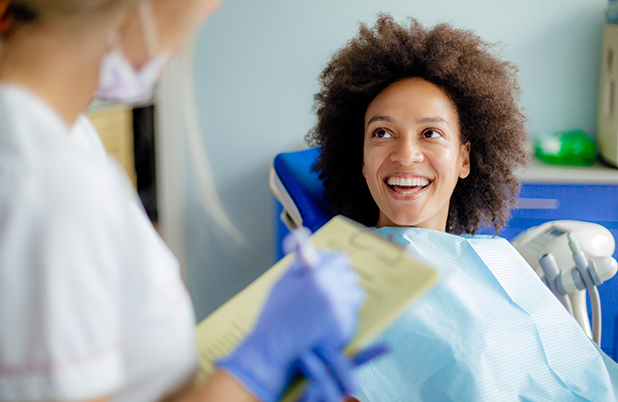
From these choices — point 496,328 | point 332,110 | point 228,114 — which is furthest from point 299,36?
point 496,328

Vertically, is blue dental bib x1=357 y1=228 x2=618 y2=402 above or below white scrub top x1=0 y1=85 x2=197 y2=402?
below

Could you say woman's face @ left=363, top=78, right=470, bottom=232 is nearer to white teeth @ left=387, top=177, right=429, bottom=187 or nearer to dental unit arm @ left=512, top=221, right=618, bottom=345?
white teeth @ left=387, top=177, right=429, bottom=187

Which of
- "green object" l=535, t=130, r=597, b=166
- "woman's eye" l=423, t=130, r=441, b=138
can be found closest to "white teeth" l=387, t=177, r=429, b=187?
"woman's eye" l=423, t=130, r=441, b=138

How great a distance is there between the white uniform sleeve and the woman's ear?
42.2 inches

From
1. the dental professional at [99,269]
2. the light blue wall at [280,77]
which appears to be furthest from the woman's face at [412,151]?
the light blue wall at [280,77]

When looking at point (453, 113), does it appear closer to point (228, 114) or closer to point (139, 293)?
point (139, 293)

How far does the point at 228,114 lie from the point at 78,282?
189cm

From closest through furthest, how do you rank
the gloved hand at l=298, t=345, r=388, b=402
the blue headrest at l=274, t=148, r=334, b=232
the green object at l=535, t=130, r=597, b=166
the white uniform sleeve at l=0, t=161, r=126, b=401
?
the white uniform sleeve at l=0, t=161, r=126, b=401 < the gloved hand at l=298, t=345, r=388, b=402 < the blue headrest at l=274, t=148, r=334, b=232 < the green object at l=535, t=130, r=597, b=166

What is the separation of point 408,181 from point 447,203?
0.60 feet

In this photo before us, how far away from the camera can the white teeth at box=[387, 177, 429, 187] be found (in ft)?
3.90

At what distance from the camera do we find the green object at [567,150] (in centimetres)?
188

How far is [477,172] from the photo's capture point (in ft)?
4.63

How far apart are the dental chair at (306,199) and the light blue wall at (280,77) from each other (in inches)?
25.6

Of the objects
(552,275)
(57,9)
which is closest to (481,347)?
(552,275)
